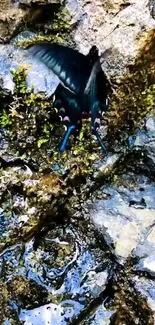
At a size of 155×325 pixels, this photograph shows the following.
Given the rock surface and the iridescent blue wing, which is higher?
the rock surface

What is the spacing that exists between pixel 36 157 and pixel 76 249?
0.51 metres

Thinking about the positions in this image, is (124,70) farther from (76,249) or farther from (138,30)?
(76,249)

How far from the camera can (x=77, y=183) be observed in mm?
2859

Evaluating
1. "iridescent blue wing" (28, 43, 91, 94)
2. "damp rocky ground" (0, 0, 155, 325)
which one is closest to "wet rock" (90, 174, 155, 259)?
"damp rocky ground" (0, 0, 155, 325)

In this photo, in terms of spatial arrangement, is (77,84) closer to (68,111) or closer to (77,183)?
(68,111)

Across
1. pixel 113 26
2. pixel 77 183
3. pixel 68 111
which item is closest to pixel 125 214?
pixel 77 183

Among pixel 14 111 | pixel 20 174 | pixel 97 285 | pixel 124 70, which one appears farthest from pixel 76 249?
pixel 124 70

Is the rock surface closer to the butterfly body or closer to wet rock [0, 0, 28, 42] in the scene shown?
the butterfly body

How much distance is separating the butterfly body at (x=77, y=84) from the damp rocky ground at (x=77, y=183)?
76mm

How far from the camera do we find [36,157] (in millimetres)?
2830

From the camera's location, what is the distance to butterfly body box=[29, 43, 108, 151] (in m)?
2.59

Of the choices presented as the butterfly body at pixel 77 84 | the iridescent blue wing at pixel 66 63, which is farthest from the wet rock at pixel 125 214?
the iridescent blue wing at pixel 66 63

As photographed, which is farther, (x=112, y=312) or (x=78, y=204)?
(x=78, y=204)

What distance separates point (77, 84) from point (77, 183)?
1.67 ft
